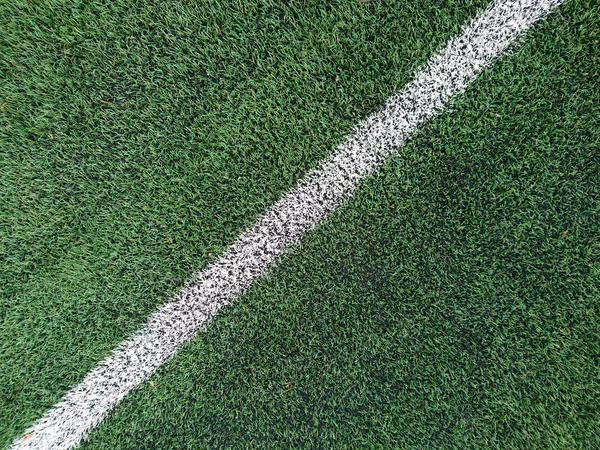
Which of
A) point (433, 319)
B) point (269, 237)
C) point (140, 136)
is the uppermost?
point (140, 136)

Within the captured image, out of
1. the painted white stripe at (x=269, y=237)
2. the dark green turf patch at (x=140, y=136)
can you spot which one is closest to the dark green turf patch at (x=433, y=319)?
the painted white stripe at (x=269, y=237)

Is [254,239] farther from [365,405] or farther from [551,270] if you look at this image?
[551,270]

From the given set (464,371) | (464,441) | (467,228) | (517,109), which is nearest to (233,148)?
(467,228)

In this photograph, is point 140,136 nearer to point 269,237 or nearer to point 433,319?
point 269,237

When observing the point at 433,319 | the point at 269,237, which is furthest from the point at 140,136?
the point at 433,319

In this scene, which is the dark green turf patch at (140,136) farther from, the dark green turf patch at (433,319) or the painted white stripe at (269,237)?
the dark green turf patch at (433,319)
